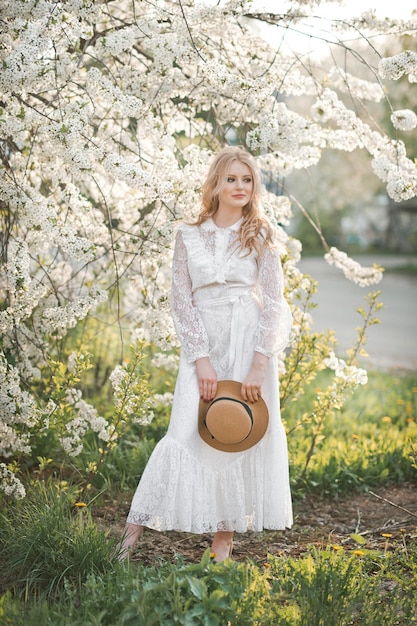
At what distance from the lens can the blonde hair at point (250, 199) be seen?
10.5ft

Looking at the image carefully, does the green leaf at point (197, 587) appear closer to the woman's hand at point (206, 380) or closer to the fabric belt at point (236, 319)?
the woman's hand at point (206, 380)

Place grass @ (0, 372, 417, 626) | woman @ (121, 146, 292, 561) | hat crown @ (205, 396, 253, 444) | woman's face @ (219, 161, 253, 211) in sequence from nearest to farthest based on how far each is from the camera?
grass @ (0, 372, 417, 626) → hat crown @ (205, 396, 253, 444) → woman @ (121, 146, 292, 561) → woman's face @ (219, 161, 253, 211)

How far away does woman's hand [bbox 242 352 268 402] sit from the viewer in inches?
121

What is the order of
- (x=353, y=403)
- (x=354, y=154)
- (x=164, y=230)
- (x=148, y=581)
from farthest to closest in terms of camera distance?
(x=354, y=154), (x=353, y=403), (x=164, y=230), (x=148, y=581)

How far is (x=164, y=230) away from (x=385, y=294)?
45.2 ft

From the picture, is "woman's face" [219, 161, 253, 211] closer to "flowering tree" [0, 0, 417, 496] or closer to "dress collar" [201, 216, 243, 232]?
"dress collar" [201, 216, 243, 232]

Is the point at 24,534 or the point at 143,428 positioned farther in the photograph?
the point at 143,428

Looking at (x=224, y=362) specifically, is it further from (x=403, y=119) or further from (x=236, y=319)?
(x=403, y=119)

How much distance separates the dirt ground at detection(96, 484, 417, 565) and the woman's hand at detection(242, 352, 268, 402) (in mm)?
636

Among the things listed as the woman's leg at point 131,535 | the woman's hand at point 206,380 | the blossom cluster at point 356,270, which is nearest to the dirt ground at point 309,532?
the woman's leg at point 131,535

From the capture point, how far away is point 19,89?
282 cm

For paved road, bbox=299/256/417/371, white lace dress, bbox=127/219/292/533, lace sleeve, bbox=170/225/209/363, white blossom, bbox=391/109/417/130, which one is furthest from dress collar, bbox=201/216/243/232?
paved road, bbox=299/256/417/371

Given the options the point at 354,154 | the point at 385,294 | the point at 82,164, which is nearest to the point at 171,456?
the point at 82,164

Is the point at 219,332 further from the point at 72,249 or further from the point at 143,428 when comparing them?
the point at 143,428
